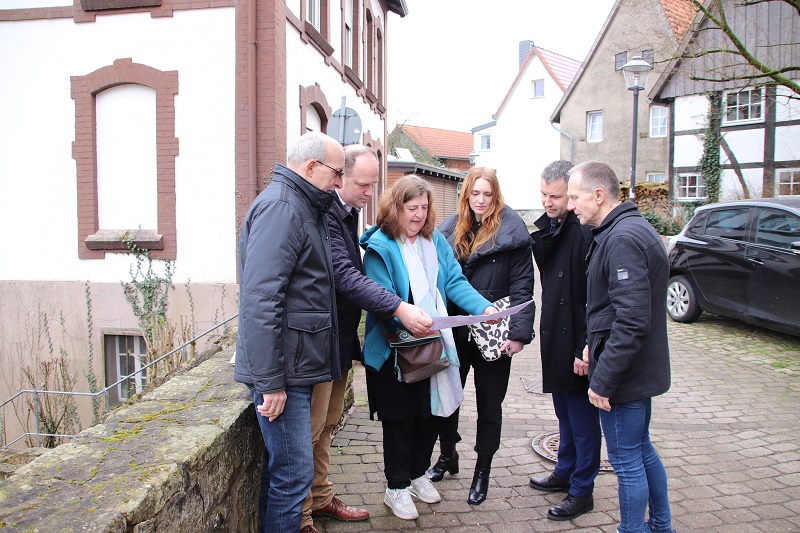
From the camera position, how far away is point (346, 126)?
8969mm

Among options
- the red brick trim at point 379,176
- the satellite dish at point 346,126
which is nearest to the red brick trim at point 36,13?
the satellite dish at point 346,126

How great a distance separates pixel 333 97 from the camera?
12891mm

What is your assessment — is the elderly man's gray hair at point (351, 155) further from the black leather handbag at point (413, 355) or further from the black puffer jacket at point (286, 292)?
the black leather handbag at point (413, 355)

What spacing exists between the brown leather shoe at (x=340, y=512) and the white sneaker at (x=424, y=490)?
0.37m

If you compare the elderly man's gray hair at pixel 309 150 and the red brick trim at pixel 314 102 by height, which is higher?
the red brick trim at pixel 314 102

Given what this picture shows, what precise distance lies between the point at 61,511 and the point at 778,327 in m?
8.26

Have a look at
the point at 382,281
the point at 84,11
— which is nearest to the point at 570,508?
the point at 382,281

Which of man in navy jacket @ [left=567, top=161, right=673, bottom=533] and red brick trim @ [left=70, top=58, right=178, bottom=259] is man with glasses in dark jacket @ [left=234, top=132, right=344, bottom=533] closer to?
man in navy jacket @ [left=567, top=161, right=673, bottom=533]

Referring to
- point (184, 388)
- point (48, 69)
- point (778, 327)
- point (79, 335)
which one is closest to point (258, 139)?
point (48, 69)

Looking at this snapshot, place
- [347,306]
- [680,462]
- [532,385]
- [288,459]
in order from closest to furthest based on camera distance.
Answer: [288,459] → [347,306] → [680,462] → [532,385]

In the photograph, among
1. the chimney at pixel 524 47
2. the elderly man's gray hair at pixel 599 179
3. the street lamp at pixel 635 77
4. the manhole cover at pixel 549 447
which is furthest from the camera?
the chimney at pixel 524 47

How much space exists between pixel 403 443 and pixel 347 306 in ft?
2.81

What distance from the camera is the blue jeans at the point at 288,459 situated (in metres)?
2.77

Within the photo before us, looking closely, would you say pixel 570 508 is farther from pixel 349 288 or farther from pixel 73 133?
pixel 73 133
